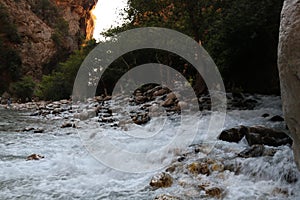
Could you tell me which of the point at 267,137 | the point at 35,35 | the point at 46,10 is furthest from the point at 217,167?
the point at 46,10

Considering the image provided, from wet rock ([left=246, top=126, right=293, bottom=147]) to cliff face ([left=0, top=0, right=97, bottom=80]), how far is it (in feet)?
109

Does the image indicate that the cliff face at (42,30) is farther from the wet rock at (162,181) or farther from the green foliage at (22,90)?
the wet rock at (162,181)

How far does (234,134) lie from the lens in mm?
4754

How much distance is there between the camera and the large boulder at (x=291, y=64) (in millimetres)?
2129

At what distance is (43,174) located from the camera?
3758 millimetres

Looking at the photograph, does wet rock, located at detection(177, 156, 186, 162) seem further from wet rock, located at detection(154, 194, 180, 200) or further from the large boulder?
the large boulder

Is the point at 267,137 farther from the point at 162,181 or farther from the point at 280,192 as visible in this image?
the point at 162,181

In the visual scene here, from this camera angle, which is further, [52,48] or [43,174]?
[52,48]

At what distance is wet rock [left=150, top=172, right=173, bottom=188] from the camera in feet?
10.5

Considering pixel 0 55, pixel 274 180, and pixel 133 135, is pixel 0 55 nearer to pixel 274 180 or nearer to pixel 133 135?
pixel 133 135

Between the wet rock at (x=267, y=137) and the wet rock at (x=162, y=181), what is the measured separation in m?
1.66

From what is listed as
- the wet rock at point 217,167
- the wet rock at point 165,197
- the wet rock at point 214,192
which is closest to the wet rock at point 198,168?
the wet rock at point 217,167

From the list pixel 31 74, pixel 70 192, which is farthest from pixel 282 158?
pixel 31 74

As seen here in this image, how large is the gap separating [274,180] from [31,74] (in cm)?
3735
